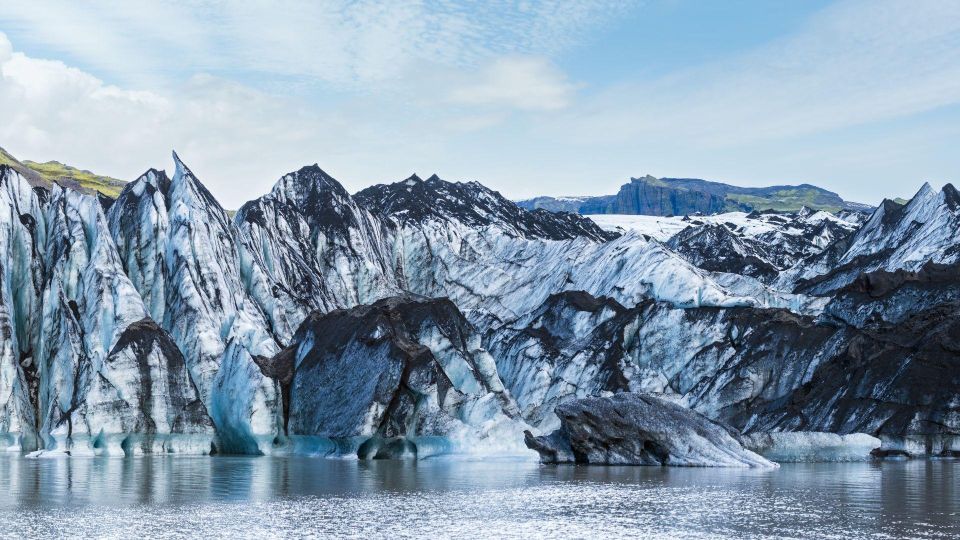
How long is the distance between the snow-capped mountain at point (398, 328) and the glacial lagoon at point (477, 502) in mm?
12605

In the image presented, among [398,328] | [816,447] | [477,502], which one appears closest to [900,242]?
[816,447]

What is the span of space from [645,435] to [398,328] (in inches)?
819

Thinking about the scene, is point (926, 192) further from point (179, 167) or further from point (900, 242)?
point (179, 167)

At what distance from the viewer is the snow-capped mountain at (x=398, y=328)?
66938 millimetres

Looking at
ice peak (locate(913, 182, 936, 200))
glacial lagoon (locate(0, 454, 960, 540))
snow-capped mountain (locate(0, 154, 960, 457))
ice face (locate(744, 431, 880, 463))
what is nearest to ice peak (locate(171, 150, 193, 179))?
snow-capped mountain (locate(0, 154, 960, 457))

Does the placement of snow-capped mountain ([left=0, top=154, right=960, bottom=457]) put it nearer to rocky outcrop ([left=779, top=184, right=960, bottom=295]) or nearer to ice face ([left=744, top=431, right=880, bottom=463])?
rocky outcrop ([left=779, top=184, right=960, bottom=295])

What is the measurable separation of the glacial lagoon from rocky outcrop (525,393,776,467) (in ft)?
8.36

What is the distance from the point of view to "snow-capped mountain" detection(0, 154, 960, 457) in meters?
66.9

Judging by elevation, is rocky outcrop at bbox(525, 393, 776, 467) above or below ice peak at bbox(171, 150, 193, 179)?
below

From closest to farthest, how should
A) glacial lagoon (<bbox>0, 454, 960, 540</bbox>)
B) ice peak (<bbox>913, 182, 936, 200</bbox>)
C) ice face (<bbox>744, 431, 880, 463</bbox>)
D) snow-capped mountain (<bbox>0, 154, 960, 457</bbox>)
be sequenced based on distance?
1. glacial lagoon (<bbox>0, 454, 960, 540</bbox>)
2. ice face (<bbox>744, 431, 880, 463</bbox>)
3. snow-capped mountain (<bbox>0, 154, 960, 457</bbox>)
4. ice peak (<bbox>913, 182, 936, 200</bbox>)

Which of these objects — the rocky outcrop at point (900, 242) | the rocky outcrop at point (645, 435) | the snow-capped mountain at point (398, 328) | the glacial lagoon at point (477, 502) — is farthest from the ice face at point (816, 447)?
the rocky outcrop at point (900, 242)

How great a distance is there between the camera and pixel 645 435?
2239 inches

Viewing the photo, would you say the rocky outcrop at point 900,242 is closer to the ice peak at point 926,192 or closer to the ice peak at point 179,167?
the ice peak at point 926,192

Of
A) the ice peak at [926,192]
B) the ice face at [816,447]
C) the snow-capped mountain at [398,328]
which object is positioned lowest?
the ice face at [816,447]
